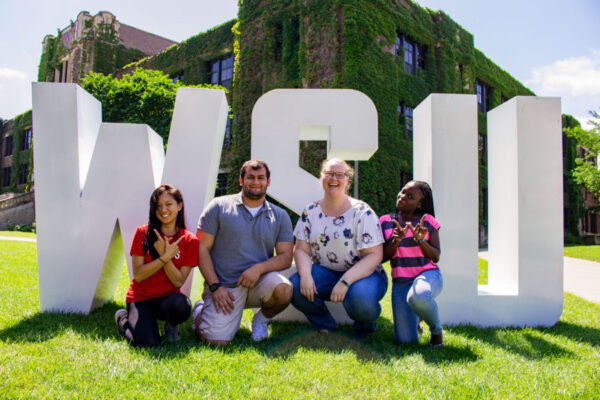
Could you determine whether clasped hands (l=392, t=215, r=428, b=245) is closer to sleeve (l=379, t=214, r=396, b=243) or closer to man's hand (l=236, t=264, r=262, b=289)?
sleeve (l=379, t=214, r=396, b=243)

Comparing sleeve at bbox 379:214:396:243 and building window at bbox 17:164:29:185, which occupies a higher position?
building window at bbox 17:164:29:185

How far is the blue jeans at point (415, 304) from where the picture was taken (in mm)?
2998

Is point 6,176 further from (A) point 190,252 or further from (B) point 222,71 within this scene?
(A) point 190,252

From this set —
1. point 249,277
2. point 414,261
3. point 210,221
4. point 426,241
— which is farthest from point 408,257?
point 210,221

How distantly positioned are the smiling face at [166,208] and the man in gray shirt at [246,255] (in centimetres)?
25

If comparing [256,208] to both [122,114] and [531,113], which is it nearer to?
[531,113]

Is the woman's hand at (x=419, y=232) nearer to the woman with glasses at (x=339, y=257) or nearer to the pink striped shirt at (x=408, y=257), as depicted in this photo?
the pink striped shirt at (x=408, y=257)

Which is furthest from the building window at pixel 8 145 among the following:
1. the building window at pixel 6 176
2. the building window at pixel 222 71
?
the building window at pixel 222 71

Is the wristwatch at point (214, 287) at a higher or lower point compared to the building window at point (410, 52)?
lower

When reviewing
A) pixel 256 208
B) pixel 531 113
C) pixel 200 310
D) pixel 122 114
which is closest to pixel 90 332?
pixel 200 310

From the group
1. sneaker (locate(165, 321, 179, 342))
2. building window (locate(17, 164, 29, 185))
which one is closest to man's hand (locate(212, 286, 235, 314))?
sneaker (locate(165, 321, 179, 342))

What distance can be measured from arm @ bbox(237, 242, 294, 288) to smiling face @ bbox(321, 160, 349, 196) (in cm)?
60

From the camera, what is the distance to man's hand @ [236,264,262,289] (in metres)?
3.19

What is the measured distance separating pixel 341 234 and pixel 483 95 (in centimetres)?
2085
